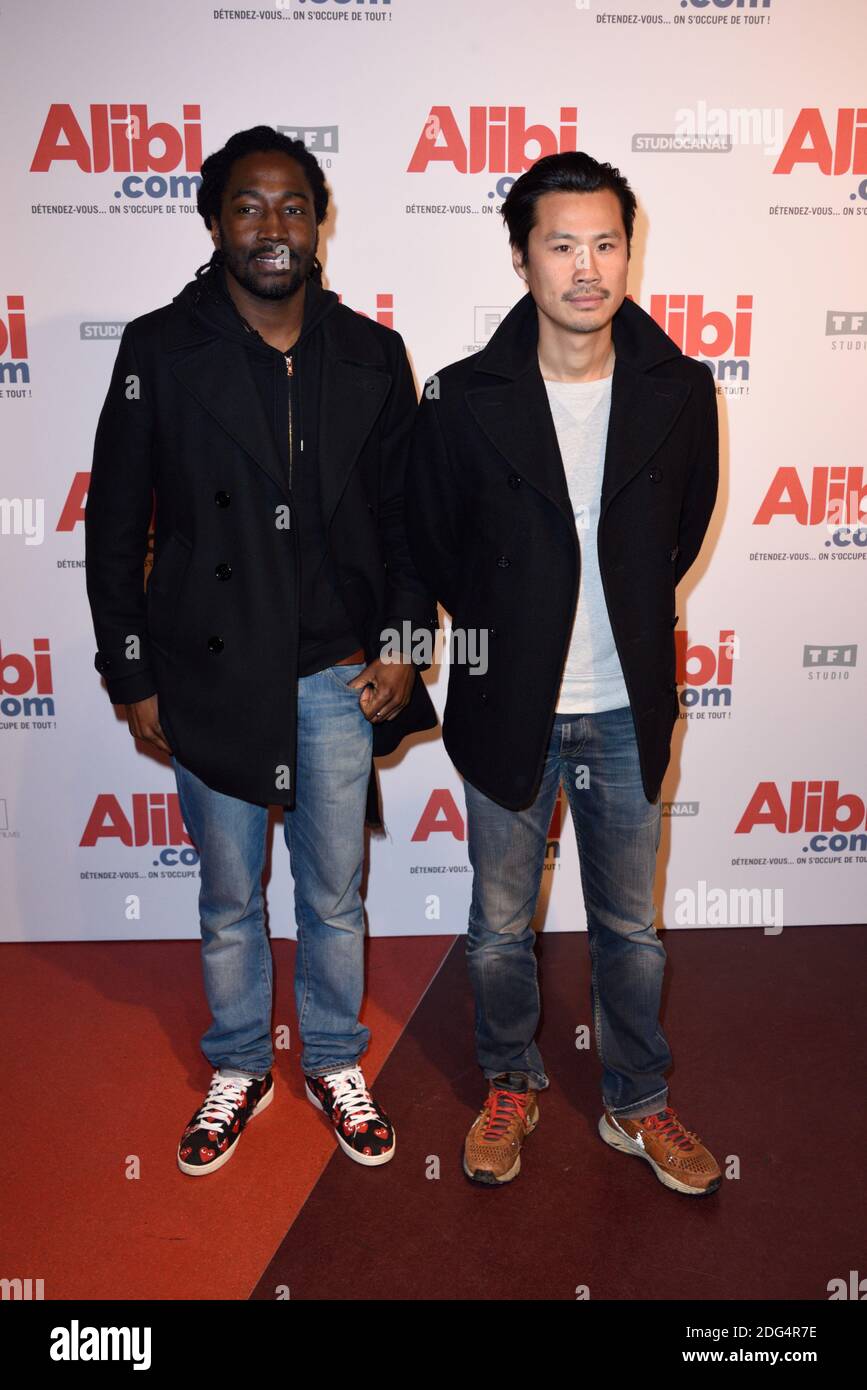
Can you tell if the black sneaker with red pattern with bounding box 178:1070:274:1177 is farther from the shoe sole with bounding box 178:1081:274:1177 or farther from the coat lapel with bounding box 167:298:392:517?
the coat lapel with bounding box 167:298:392:517

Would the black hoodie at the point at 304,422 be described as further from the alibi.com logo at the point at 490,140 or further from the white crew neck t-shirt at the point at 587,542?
the alibi.com logo at the point at 490,140

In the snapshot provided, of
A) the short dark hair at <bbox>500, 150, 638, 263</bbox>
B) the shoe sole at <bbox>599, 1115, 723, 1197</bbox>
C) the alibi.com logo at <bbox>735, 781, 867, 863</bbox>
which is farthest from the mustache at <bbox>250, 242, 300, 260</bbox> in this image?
the alibi.com logo at <bbox>735, 781, 867, 863</bbox>

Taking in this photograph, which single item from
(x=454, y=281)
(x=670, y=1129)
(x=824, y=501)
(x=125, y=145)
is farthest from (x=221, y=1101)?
(x=125, y=145)

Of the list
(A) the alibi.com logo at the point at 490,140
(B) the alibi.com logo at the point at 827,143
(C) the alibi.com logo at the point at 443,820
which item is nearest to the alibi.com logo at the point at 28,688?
(C) the alibi.com logo at the point at 443,820

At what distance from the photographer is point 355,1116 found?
8.41 feet

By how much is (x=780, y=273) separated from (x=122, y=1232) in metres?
3.07

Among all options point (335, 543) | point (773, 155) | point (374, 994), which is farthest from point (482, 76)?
point (374, 994)

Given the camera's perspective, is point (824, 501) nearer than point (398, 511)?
No

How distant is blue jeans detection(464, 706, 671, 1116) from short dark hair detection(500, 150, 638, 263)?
98 cm

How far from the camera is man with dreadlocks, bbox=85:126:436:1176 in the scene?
228cm

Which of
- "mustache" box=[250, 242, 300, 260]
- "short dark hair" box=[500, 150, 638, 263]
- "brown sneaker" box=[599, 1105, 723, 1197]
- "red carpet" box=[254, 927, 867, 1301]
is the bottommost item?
"red carpet" box=[254, 927, 867, 1301]

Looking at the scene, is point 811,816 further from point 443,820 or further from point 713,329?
point 713,329

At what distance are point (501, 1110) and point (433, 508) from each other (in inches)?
54.2

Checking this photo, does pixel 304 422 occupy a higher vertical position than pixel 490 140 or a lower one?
lower
